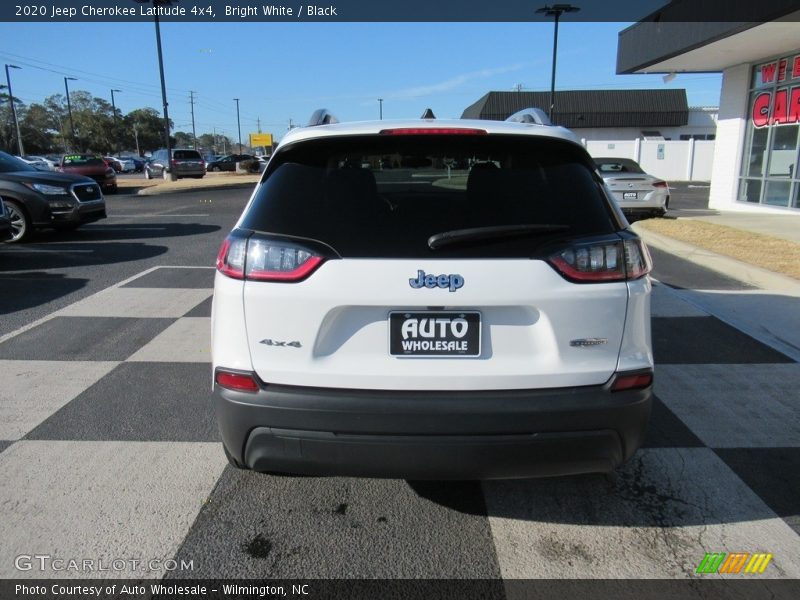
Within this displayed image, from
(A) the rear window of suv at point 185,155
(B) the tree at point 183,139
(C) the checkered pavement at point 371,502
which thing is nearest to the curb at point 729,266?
(C) the checkered pavement at point 371,502

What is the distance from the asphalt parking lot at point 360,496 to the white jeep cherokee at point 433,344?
1.41 ft

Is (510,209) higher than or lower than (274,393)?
higher

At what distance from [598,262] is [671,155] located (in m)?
38.6

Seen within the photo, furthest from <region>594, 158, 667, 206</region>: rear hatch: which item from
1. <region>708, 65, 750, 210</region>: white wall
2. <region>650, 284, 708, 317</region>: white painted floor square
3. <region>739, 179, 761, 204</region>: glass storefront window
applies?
<region>650, 284, 708, 317</region>: white painted floor square

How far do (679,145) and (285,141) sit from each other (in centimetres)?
3884

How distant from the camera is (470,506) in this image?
2867 millimetres

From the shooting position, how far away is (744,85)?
17.2 m

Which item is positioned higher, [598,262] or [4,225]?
[598,262]

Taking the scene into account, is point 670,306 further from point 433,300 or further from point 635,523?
point 433,300

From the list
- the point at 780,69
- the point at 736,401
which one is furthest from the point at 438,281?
the point at 780,69

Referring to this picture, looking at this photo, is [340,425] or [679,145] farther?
[679,145]

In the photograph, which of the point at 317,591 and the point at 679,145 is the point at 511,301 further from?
the point at 679,145

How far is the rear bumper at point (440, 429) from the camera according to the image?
224 centimetres

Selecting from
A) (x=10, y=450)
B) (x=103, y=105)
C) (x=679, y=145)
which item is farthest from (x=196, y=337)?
(x=103, y=105)
